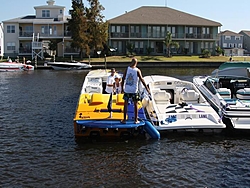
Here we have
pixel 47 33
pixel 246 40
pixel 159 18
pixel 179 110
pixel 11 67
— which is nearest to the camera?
pixel 179 110

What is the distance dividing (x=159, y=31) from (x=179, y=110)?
59358 millimetres

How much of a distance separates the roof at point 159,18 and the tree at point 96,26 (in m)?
6.11

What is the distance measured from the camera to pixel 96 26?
64.2 metres

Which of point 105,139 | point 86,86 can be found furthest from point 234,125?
point 86,86

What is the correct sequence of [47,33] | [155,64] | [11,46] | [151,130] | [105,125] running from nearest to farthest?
[105,125] < [151,130] < [155,64] < [47,33] < [11,46]

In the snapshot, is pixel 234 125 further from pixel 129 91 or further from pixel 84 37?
pixel 84 37

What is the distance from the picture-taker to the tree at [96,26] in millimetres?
63969

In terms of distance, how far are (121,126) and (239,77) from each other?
406 inches

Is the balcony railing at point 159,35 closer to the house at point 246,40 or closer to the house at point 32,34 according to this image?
the house at point 32,34

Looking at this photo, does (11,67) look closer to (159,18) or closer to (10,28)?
(10,28)

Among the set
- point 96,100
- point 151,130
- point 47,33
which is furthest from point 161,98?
point 47,33

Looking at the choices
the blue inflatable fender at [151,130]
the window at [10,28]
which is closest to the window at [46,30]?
the window at [10,28]

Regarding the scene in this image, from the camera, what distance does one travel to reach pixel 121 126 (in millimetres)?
13047

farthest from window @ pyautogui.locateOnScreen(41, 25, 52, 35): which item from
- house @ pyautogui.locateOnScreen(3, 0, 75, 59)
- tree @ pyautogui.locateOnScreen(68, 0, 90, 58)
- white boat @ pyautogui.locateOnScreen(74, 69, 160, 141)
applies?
white boat @ pyautogui.locateOnScreen(74, 69, 160, 141)
